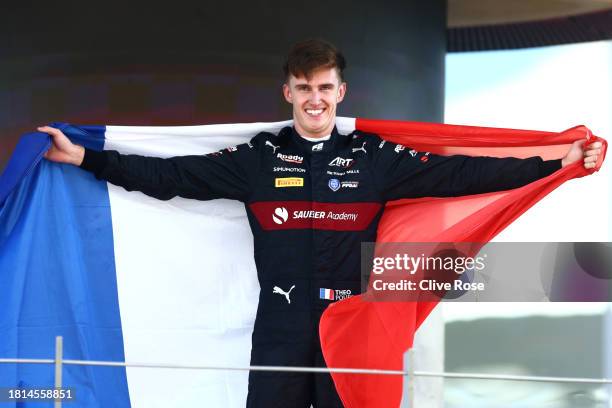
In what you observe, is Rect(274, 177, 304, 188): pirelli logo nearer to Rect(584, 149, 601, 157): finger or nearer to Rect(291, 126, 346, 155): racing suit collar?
Rect(291, 126, 346, 155): racing suit collar

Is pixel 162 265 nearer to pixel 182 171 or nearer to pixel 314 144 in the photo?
pixel 182 171

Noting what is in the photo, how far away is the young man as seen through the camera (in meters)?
3.43

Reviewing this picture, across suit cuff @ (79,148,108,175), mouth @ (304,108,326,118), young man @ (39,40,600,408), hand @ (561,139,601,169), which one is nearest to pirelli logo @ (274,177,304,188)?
young man @ (39,40,600,408)

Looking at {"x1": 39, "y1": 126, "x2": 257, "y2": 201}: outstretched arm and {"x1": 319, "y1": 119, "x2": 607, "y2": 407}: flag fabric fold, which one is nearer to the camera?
{"x1": 319, "y1": 119, "x2": 607, "y2": 407}: flag fabric fold

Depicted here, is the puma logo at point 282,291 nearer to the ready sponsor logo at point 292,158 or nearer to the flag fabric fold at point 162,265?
the flag fabric fold at point 162,265

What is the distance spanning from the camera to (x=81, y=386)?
3.55 metres

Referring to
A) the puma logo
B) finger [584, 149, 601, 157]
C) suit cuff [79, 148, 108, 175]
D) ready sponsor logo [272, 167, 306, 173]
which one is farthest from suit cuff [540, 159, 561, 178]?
suit cuff [79, 148, 108, 175]

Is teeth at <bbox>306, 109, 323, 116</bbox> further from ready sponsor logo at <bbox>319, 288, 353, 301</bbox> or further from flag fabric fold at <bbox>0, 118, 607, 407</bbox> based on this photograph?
ready sponsor logo at <bbox>319, 288, 353, 301</bbox>

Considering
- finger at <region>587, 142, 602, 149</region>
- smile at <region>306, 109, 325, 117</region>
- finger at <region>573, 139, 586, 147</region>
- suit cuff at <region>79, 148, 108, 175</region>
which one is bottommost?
suit cuff at <region>79, 148, 108, 175</region>

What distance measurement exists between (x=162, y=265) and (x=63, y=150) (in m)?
0.58

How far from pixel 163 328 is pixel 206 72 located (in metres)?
1.83

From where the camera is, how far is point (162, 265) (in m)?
3.78

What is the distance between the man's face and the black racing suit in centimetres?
7

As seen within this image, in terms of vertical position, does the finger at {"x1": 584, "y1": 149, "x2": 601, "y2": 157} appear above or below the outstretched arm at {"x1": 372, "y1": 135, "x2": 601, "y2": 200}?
above
